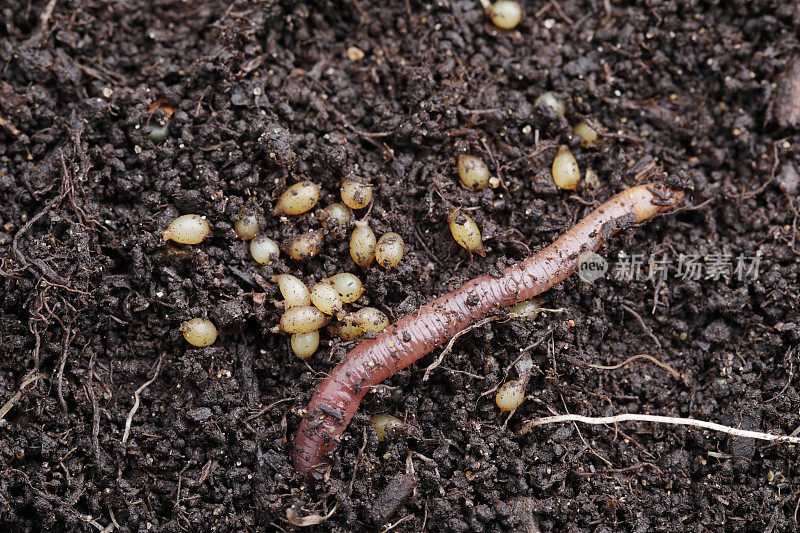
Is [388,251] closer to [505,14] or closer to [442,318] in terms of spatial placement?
[442,318]

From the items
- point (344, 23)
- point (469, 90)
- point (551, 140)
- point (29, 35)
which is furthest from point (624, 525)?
point (29, 35)

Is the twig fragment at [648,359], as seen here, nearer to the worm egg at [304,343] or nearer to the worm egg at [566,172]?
the worm egg at [566,172]

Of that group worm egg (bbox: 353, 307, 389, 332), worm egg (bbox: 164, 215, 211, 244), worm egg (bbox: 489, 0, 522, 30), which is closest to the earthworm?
worm egg (bbox: 353, 307, 389, 332)

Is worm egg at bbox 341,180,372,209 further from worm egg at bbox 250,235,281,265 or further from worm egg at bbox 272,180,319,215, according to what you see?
worm egg at bbox 250,235,281,265

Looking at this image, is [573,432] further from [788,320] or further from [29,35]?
[29,35]

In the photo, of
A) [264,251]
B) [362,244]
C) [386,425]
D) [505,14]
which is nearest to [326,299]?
[362,244]

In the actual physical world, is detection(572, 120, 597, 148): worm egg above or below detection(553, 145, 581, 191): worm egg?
above
